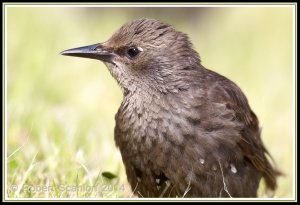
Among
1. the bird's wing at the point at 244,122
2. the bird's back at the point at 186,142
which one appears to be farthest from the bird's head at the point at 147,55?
the bird's wing at the point at 244,122

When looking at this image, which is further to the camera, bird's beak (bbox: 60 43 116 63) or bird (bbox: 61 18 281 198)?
bird's beak (bbox: 60 43 116 63)

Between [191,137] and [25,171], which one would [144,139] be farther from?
[25,171]

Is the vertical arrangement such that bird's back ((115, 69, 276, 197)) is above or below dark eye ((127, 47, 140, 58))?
below

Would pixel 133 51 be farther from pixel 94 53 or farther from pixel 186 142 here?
pixel 186 142

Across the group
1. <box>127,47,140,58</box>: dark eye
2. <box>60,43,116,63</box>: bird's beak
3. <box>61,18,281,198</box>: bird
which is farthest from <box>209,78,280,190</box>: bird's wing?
<box>60,43,116,63</box>: bird's beak

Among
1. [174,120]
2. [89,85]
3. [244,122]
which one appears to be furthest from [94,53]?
[89,85]

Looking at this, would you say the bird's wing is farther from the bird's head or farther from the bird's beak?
the bird's beak

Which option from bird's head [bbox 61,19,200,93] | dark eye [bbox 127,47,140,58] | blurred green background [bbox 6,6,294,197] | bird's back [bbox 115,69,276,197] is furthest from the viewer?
blurred green background [bbox 6,6,294,197]

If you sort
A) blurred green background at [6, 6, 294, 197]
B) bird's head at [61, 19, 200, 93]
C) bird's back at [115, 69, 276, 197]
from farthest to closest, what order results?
1. blurred green background at [6, 6, 294, 197]
2. bird's head at [61, 19, 200, 93]
3. bird's back at [115, 69, 276, 197]
